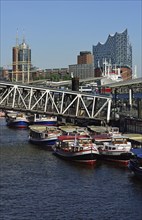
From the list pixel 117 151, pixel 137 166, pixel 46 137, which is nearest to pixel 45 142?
pixel 46 137

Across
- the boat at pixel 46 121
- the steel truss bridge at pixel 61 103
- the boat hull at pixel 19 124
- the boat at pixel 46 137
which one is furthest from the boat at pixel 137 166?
the boat hull at pixel 19 124

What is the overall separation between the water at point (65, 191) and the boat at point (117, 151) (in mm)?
1879

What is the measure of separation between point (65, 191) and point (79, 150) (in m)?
16.8

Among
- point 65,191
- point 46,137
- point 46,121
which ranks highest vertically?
point 46,121

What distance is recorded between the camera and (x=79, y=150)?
2670 inches

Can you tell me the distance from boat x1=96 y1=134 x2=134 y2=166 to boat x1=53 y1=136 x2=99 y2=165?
49.8 inches

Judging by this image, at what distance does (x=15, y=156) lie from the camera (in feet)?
246

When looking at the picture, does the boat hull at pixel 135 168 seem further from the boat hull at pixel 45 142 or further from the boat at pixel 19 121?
the boat at pixel 19 121

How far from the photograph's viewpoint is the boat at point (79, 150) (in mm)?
66625

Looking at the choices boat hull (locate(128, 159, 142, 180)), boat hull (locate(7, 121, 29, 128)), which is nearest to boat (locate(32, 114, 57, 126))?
boat hull (locate(7, 121, 29, 128))

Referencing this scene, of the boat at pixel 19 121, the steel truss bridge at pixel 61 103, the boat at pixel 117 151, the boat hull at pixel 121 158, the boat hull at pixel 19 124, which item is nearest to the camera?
the boat hull at pixel 121 158

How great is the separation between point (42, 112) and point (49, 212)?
52664 mm

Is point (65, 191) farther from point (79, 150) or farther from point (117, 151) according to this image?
point (79, 150)

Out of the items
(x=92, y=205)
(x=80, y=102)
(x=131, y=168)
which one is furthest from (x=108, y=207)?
(x=80, y=102)
